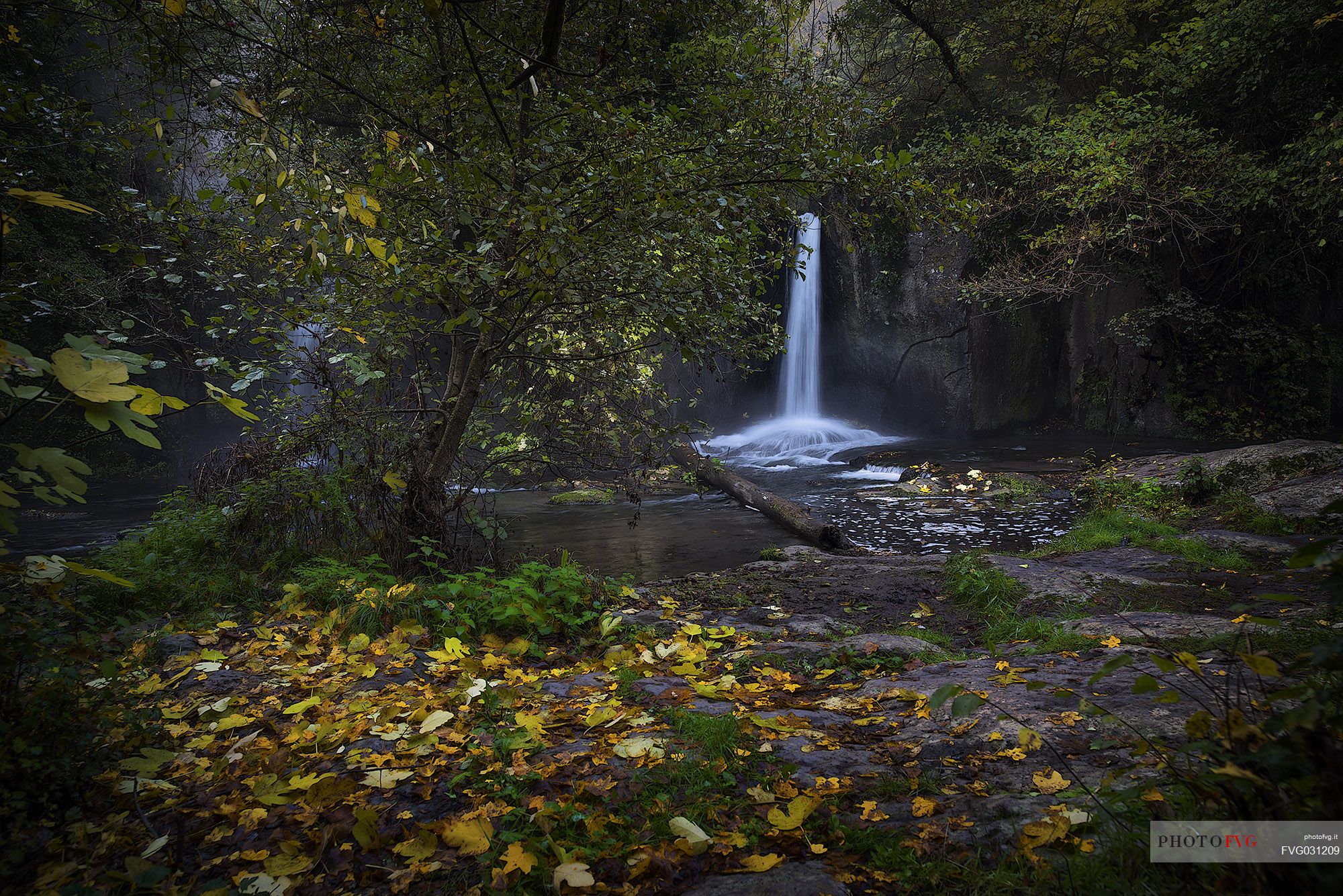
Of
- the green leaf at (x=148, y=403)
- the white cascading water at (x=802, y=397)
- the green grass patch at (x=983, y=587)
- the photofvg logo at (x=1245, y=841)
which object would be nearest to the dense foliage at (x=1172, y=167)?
the white cascading water at (x=802, y=397)

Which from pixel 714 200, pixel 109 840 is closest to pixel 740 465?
pixel 714 200

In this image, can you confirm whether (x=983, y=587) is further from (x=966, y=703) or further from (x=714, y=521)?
(x=714, y=521)

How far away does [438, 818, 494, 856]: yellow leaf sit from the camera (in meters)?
1.95

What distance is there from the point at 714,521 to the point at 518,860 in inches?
324

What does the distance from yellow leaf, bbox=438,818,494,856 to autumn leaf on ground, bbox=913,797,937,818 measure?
4.20ft

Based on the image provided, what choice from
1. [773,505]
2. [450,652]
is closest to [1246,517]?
[773,505]

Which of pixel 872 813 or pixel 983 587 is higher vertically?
pixel 872 813

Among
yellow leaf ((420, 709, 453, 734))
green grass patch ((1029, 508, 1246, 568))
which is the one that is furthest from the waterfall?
yellow leaf ((420, 709, 453, 734))

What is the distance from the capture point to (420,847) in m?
1.95

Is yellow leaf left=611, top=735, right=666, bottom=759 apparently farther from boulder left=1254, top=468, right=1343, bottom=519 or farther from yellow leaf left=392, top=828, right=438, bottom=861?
boulder left=1254, top=468, right=1343, bottom=519

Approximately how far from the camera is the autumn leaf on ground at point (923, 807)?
201 cm

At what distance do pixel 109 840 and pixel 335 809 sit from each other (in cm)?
58

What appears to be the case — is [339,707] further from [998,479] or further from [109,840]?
[998,479]

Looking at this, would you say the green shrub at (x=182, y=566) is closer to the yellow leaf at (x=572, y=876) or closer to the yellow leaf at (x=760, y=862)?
the yellow leaf at (x=572, y=876)
